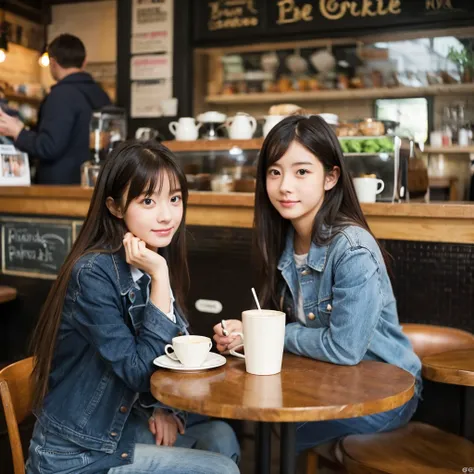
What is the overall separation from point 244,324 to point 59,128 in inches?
121

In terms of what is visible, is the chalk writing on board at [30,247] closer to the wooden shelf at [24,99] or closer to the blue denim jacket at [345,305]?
the blue denim jacket at [345,305]

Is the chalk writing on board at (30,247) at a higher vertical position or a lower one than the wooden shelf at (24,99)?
lower

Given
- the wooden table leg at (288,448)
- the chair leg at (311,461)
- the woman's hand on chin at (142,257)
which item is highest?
the woman's hand on chin at (142,257)

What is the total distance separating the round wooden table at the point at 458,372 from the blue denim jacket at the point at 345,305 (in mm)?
70

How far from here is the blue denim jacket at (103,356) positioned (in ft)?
5.51

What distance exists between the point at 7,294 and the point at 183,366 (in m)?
2.37

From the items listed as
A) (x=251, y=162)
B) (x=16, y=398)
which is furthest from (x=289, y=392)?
(x=251, y=162)

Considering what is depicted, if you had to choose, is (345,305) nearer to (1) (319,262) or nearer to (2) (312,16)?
(1) (319,262)

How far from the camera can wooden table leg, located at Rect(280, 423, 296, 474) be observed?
1.54m

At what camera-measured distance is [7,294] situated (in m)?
3.73

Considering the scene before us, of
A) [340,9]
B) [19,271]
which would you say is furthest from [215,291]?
[340,9]

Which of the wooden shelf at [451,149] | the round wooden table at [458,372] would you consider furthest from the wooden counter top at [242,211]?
the wooden shelf at [451,149]

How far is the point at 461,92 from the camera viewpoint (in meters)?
5.68

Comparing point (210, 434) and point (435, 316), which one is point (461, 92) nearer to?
point (435, 316)
